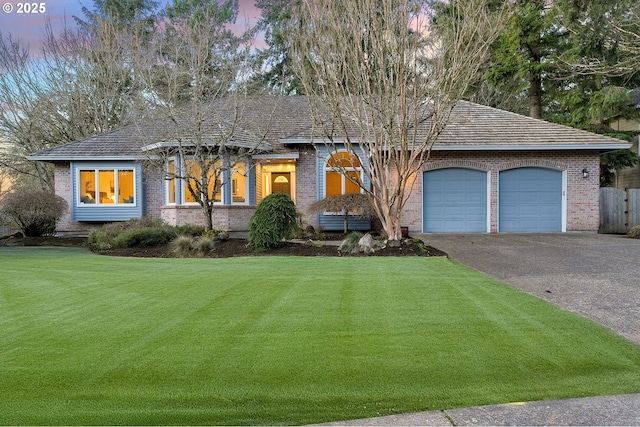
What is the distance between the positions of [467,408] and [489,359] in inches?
36.9

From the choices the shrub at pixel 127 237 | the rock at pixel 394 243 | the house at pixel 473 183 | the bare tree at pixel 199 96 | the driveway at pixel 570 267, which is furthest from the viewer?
the house at pixel 473 183

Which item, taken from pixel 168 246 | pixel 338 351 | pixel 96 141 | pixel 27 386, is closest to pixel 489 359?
pixel 338 351

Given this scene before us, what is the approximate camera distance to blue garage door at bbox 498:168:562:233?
16.2 metres

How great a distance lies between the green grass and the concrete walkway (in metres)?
0.15

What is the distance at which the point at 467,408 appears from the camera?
2945 millimetres

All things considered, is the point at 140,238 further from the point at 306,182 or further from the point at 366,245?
the point at 366,245

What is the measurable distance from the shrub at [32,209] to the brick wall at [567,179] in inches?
480

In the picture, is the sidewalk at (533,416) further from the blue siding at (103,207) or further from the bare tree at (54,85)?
the bare tree at (54,85)

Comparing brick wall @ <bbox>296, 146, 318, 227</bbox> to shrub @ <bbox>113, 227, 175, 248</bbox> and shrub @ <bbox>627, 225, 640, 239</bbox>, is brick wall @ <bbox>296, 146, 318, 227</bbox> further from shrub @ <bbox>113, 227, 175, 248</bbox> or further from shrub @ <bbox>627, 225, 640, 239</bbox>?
shrub @ <bbox>627, 225, 640, 239</bbox>

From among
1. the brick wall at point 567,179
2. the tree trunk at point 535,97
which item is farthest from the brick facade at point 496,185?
the tree trunk at point 535,97

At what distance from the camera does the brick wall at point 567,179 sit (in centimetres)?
1606

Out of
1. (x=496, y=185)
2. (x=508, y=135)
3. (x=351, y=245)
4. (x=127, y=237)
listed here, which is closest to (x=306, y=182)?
(x=351, y=245)

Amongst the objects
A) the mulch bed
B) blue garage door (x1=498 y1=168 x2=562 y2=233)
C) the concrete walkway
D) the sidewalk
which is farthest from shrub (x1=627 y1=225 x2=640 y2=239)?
the sidewalk

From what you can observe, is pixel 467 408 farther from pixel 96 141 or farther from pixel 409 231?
pixel 96 141
